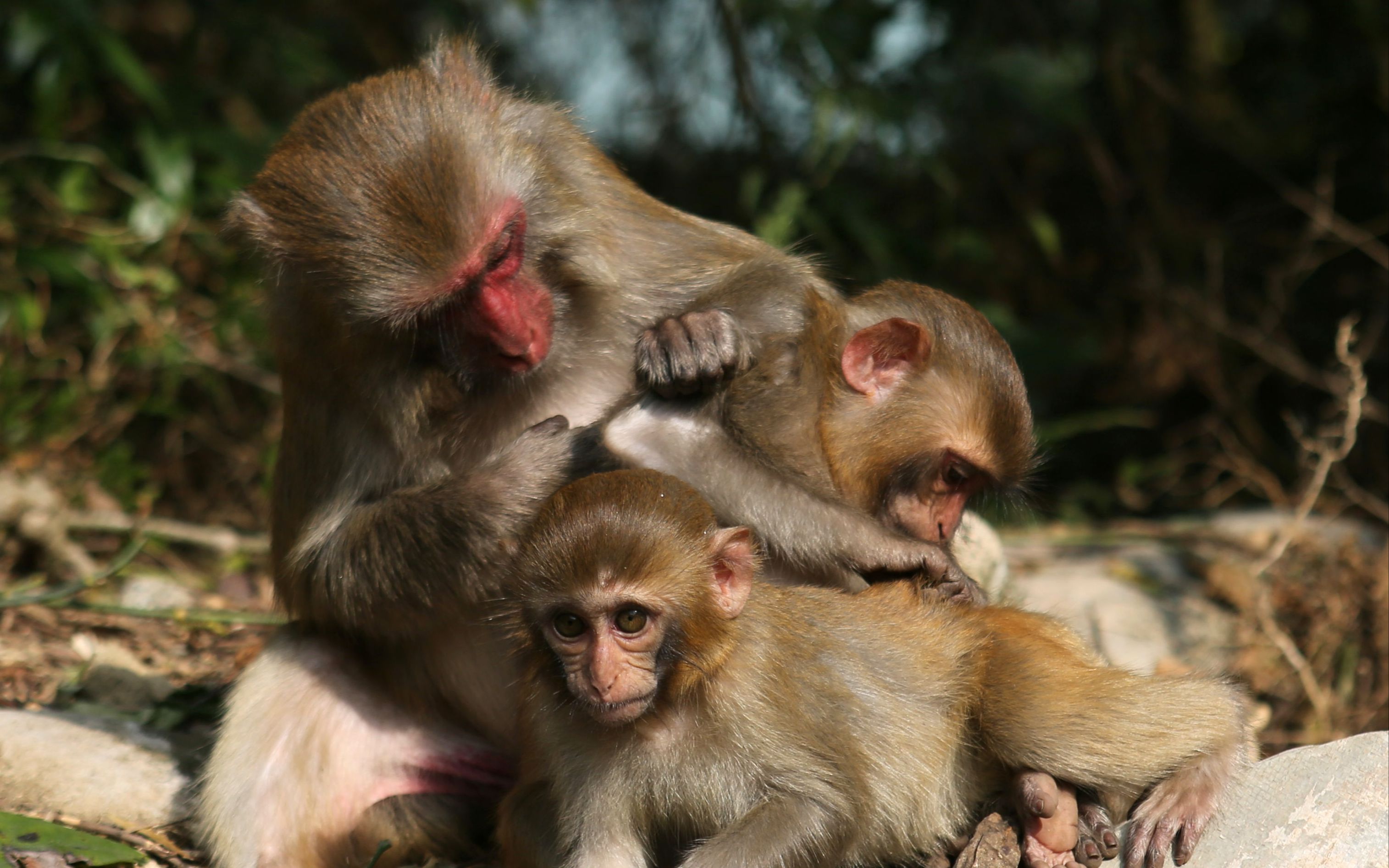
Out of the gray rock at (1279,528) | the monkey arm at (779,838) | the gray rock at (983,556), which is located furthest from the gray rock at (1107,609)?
the monkey arm at (779,838)

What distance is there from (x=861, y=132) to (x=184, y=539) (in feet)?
14.9

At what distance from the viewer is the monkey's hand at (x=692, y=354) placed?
403 cm

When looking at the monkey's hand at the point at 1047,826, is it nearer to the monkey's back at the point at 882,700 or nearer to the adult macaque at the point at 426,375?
the monkey's back at the point at 882,700

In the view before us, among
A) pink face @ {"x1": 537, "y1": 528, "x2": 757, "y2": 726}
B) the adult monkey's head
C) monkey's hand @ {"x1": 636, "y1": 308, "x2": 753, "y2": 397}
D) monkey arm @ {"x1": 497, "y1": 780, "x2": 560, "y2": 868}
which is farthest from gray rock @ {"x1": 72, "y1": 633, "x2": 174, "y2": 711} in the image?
pink face @ {"x1": 537, "y1": 528, "x2": 757, "y2": 726}

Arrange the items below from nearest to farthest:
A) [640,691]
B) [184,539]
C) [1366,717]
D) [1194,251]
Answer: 1. [640,691]
2. [1366,717]
3. [184,539]
4. [1194,251]

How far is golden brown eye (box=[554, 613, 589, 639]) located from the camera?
129 inches

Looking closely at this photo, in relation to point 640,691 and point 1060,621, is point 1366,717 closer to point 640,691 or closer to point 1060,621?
point 1060,621

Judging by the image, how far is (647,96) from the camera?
32.4 feet

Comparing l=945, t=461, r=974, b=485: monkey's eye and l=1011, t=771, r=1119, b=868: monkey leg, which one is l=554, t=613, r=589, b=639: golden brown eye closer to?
l=1011, t=771, r=1119, b=868: monkey leg

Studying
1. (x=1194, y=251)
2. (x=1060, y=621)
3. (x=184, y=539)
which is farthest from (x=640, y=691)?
(x=1194, y=251)

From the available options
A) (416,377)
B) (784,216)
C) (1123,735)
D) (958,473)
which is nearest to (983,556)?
(958,473)

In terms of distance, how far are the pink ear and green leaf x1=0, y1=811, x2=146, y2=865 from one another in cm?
247

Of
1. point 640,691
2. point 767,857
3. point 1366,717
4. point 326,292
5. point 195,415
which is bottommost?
point 195,415

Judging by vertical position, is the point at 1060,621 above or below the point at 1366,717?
above
